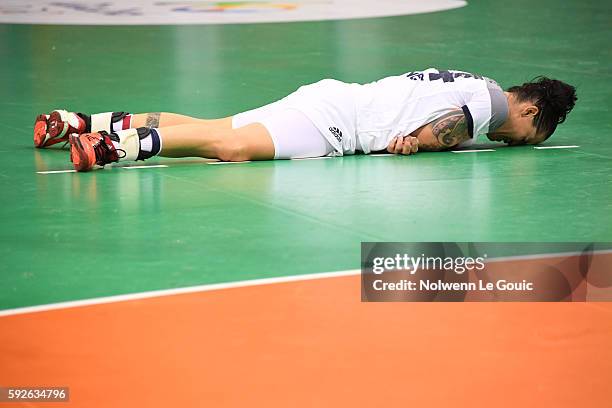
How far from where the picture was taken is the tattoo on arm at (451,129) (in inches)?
238

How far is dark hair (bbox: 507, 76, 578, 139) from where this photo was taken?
19.9 ft

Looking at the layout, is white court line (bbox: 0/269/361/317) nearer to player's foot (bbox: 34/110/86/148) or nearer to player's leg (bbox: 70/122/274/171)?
player's leg (bbox: 70/122/274/171)

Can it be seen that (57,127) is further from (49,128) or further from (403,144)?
(403,144)

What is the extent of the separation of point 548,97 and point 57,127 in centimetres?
245

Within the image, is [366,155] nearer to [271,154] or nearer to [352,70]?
[271,154]

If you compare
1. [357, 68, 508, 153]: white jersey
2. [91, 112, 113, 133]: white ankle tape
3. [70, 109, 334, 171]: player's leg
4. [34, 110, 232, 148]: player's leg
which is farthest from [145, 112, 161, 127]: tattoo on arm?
[357, 68, 508, 153]: white jersey

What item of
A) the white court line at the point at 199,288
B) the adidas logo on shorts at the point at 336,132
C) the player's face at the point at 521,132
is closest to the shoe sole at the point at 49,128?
→ the adidas logo on shorts at the point at 336,132

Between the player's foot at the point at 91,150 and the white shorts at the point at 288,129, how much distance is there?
660 mm

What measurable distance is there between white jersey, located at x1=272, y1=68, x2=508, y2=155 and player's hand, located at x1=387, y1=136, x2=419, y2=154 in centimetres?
3

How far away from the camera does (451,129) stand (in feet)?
20.0

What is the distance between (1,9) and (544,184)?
8236 millimetres

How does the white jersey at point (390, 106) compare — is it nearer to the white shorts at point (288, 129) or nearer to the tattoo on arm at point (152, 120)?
the white shorts at point (288, 129)

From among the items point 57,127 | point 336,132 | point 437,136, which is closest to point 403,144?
point 437,136
